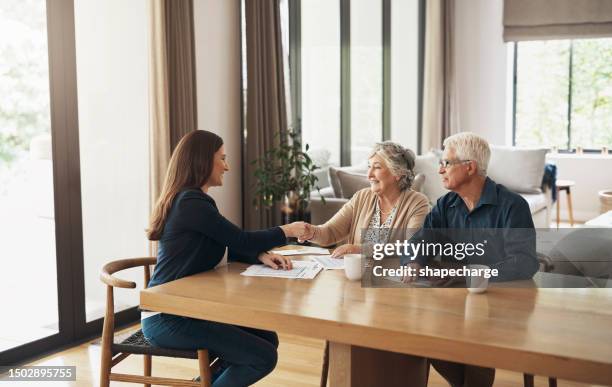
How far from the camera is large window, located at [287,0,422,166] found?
241 inches

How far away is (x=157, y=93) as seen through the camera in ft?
14.0

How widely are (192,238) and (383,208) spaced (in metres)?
0.94

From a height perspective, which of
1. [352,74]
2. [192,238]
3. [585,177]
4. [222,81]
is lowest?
[585,177]

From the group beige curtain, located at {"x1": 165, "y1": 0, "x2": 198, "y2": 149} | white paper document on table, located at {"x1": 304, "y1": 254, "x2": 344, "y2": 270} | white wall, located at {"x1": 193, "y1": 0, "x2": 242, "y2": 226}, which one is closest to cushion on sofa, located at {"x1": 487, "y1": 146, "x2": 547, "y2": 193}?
white wall, located at {"x1": 193, "y1": 0, "x2": 242, "y2": 226}

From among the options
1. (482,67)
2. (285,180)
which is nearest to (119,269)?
(285,180)

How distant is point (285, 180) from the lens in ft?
17.1

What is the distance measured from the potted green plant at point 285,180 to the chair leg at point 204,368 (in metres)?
2.68

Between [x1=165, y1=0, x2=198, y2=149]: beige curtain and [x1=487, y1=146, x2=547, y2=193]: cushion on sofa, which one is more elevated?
[x1=165, y1=0, x2=198, y2=149]: beige curtain

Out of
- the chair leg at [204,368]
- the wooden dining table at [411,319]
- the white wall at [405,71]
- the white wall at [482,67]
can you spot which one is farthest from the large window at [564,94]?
the chair leg at [204,368]

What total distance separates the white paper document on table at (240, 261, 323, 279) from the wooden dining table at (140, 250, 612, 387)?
1.6 inches

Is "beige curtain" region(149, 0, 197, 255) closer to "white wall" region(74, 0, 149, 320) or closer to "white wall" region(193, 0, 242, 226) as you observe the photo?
"white wall" region(74, 0, 149, 320)

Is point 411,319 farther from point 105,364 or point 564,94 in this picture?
point 564,94

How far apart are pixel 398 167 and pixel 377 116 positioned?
460 centimetres

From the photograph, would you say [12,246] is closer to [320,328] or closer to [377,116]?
[320,328]
